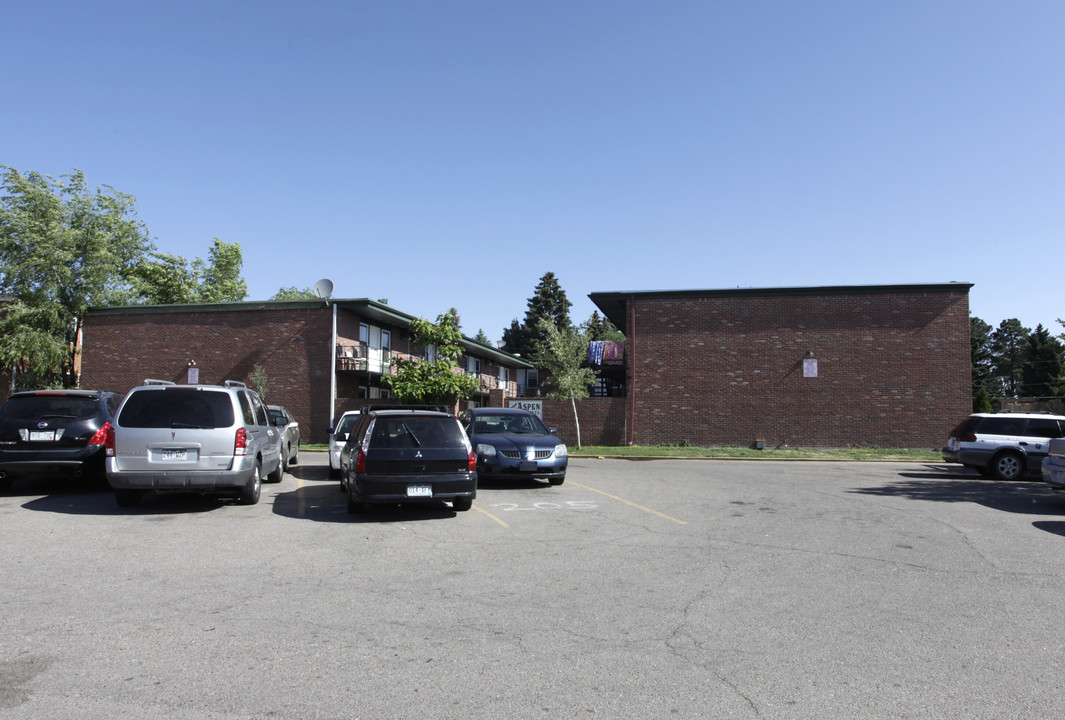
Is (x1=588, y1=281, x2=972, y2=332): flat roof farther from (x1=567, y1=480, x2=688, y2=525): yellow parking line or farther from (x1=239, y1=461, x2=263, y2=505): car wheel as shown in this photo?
(x1=239, y1=461, x2=263, y2=505): car wheel

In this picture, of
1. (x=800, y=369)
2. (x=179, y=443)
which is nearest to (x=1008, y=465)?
(x=800, y=369)

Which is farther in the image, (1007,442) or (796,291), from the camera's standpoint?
(796,291)

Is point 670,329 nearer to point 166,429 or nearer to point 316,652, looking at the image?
point 166,429

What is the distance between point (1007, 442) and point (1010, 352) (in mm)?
108153

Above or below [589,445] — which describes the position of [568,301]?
above

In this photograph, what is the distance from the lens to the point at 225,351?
31703 millimetres

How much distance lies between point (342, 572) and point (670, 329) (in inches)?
895

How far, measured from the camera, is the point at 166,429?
10305 mm

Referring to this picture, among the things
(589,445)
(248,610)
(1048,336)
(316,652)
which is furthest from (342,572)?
(1048,336)

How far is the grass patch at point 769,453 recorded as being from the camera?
24.2 metres

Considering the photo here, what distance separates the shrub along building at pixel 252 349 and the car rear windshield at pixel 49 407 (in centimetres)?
1750

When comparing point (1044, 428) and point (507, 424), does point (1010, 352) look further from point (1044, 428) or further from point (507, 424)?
point (507, 424)

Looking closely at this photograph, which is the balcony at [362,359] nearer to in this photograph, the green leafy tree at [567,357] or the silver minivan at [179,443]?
the green leafy tree at [567,357]

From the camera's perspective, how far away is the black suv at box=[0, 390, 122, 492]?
11.9 metres
